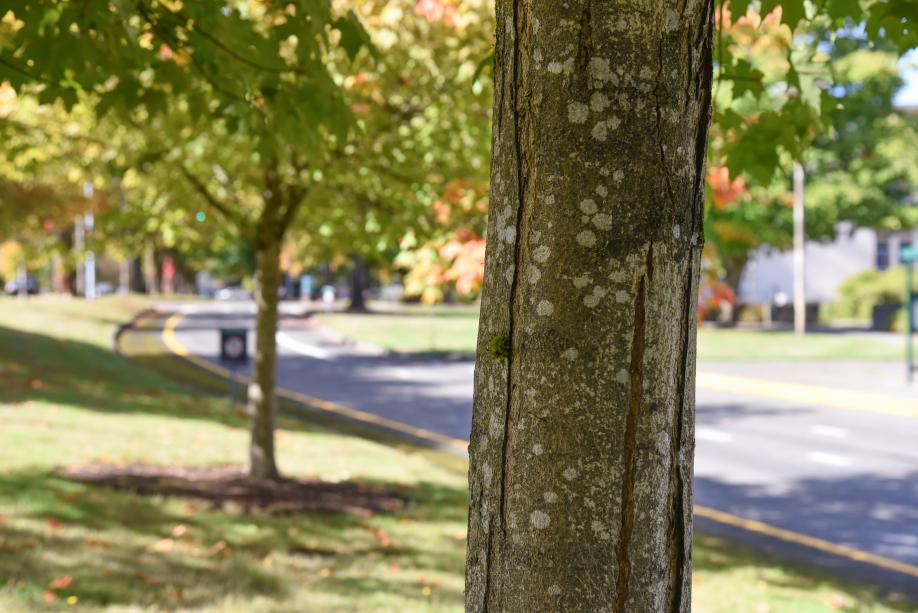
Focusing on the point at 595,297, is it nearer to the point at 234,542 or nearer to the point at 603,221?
the point at 603,221

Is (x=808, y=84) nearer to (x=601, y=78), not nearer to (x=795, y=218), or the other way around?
(x=601, y=78)

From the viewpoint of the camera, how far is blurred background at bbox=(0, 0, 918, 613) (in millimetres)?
4094

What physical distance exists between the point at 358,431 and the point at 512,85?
1259 centimetres

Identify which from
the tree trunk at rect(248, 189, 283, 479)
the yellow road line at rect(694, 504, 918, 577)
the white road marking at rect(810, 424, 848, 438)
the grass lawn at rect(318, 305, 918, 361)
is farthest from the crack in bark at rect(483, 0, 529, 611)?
the grass lawn at rect(318, 305, 918, 361)

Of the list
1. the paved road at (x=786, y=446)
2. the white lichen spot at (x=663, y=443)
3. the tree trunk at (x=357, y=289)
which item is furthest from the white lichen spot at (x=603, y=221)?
the tree trunk at (x=357, y=289)

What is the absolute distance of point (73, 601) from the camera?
5141mm

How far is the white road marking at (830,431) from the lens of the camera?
568 inches

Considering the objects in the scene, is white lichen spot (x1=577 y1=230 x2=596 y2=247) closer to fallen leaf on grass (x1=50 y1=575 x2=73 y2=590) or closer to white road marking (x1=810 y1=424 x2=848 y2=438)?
fallen leaf on grass (x1=50 y1=575 x2=73 y2=590)

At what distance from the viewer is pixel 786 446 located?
13523 mm

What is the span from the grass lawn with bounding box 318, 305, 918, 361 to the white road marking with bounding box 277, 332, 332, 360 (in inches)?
76.4

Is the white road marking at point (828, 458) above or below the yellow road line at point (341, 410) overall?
below

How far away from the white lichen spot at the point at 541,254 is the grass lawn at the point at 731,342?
84.0 feet

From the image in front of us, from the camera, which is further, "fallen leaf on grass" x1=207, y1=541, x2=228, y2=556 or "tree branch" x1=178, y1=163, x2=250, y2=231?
"tree branch" x1=178, y1=163, x2=250, y2=231

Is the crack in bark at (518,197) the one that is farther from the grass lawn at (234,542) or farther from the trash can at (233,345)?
the trash can at (233,345)
